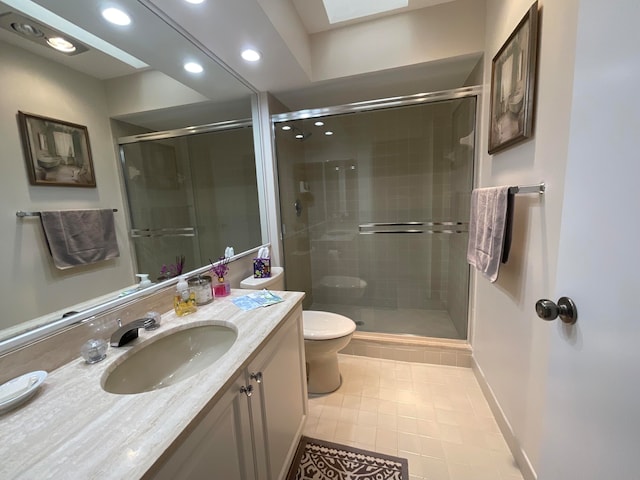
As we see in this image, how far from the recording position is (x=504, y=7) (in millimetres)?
1349

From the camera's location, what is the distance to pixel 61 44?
102 centimetres

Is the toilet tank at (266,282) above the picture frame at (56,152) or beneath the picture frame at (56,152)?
beneath

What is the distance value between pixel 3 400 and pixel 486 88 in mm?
2488

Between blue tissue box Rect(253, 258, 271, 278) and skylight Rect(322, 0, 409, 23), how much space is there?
172 cm

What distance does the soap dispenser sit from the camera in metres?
1.18

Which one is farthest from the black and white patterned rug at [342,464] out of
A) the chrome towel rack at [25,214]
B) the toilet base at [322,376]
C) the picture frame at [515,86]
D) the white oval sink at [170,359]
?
the picture frame at [515,86]

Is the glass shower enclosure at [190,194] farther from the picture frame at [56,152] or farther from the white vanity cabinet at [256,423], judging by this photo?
the white vanity cabinet at [256,423]

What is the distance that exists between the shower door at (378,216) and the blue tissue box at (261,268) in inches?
20.7

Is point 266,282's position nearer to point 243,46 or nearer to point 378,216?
point 243,46

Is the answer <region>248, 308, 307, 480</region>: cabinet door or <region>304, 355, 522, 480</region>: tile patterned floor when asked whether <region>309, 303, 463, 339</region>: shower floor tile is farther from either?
<region>248, 308, 307, 480</region>: cabinet door

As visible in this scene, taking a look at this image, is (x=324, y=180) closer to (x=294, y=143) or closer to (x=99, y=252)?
(x=294, y=143)

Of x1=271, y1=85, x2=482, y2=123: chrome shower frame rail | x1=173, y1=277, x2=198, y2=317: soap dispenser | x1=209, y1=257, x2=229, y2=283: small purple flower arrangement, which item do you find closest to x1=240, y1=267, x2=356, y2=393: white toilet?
x1=209, y1=257, x2=229, y2=283: small purple flower arrangement

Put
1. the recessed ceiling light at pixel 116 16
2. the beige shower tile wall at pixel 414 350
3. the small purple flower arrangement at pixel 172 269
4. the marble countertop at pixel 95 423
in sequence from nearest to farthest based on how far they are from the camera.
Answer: the marble countertop at pixel 95 423, the recessed ceiling light at pixel 116 16, the small purple flower arrangement at pixel 172 269, the beige shower tile wall at pixel 414 350

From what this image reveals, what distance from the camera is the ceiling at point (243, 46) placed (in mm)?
1167
